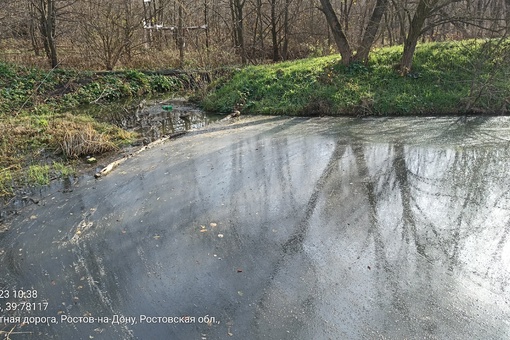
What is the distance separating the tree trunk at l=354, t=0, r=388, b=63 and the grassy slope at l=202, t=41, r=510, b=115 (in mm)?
427

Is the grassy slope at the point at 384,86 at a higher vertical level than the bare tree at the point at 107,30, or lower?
lower

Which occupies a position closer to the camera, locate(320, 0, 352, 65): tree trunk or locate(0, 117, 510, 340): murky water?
locate(0, 117, 510, 340): murky water

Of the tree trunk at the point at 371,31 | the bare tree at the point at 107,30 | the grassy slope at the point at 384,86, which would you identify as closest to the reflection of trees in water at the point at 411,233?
the grassy slope at the point at 384,86

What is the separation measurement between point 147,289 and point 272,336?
1.54 m

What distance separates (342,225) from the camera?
222 inches

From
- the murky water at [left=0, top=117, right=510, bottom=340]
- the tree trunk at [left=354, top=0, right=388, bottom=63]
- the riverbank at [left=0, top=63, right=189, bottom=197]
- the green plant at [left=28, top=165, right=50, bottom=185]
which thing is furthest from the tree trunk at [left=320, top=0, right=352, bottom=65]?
the green plant at [left=28, top=165, right=50, bottom=185]

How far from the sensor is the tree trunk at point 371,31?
13.1 m

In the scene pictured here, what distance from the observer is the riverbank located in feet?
26.6

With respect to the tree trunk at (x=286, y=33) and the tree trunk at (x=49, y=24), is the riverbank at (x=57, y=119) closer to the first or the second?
the tree trunk at (x=49, y=24)

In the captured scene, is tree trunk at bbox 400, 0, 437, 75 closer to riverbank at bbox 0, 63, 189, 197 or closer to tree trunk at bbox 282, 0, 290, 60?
tree trunk at bbox 282, 0, 290, 60

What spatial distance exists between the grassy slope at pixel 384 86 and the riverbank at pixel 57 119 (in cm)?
353

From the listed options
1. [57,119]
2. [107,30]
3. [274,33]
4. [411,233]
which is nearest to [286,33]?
[274,33]

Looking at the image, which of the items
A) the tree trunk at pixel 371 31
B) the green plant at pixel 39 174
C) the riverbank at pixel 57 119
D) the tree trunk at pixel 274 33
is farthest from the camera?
the tree trunk at pixel 274 33

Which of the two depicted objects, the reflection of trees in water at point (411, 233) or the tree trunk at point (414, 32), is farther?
the tree trunk at point (414, 32)
